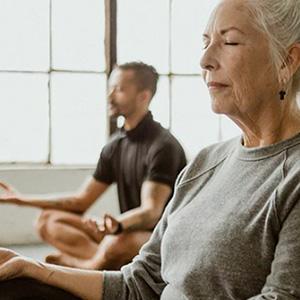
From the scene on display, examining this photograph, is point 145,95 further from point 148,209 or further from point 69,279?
point 69,279

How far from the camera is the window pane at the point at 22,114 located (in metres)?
4.16

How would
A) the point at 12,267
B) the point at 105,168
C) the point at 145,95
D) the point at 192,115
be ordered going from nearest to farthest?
the point at 12,267
the point at 145,95
the point at 105,168
the point at 192,115

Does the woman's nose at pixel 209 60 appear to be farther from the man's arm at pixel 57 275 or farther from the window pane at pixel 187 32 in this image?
the window pane at pixel 187 32

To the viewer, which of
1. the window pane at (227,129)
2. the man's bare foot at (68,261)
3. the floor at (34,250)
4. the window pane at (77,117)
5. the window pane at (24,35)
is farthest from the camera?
the window pane at (227,129)

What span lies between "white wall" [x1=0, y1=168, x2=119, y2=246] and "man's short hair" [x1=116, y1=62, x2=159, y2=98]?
4.32ft

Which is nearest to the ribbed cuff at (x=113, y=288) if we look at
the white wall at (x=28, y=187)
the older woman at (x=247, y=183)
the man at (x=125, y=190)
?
the older woman at (x=247, y=183)

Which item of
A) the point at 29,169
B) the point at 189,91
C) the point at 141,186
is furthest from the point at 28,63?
the point at 141,186

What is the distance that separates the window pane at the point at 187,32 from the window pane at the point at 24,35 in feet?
2.77

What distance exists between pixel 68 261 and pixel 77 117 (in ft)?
4.32

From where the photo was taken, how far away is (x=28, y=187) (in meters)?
4.15

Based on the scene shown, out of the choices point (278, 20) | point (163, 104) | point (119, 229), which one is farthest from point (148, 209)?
point (163, 104)

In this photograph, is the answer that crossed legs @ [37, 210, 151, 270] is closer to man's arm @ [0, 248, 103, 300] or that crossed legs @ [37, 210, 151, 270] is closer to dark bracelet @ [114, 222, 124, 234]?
dark bracelet @ [114, 222, 124, 234]

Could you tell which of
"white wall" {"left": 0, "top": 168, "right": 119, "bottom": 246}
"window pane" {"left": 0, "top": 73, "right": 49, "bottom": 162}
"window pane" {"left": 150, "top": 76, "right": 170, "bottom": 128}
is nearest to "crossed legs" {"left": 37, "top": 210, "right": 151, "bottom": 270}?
"white wall" {"left": 0, "top": 168, "right": 119, "bottom": 246}

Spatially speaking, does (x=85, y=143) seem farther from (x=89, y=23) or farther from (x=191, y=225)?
(x=191, y=225)
